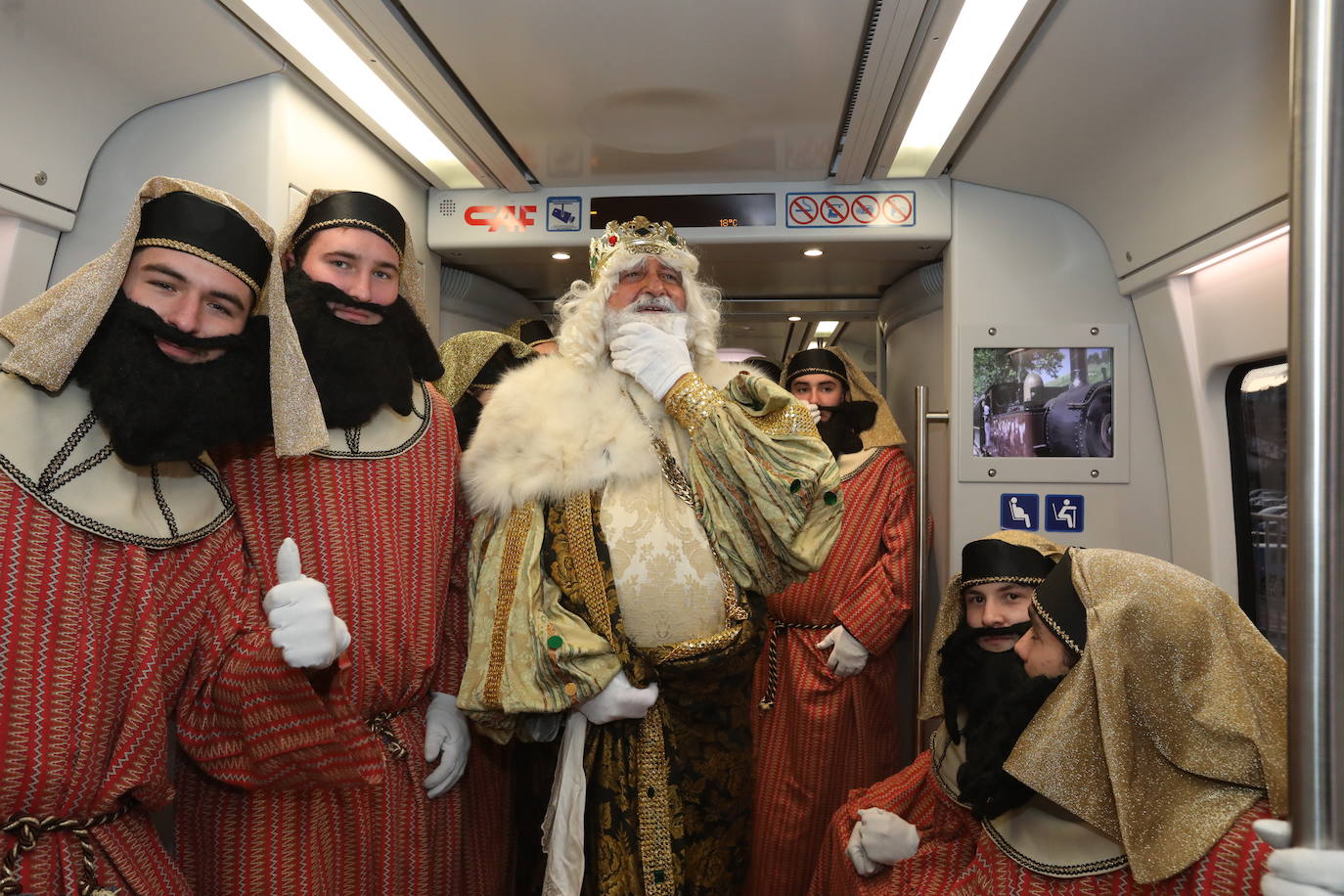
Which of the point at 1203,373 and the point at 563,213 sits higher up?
the point at 563,213

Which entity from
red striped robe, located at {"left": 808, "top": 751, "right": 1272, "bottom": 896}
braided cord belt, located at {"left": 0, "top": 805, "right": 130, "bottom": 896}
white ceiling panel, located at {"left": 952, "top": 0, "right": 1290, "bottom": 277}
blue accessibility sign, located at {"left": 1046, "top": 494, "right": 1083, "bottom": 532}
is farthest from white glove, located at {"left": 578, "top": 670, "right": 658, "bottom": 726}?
blue accessibility sign, located at {"left": 1046, "top": 494, "right": 1083, "bottom": 532}

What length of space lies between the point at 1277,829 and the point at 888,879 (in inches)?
48.1

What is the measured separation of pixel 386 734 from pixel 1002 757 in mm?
1455

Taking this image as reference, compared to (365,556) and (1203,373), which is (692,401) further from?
(1203,373)

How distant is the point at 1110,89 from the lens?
267cm

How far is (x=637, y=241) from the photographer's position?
8.02ft

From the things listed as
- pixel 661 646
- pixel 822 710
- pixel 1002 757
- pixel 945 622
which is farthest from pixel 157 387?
pixel 822 710

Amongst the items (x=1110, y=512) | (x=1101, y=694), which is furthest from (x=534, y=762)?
(x=1110, y=512)

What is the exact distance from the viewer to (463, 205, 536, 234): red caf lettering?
387cm

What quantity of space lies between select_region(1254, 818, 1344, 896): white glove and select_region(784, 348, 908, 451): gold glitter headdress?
2.92 meters

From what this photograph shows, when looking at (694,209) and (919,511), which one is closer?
(919,511)

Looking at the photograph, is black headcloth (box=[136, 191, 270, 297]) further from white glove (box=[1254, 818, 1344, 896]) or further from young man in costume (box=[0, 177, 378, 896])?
white glove (box=[1254, 818, 1344, 896])

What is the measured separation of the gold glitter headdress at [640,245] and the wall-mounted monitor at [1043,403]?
1713mm

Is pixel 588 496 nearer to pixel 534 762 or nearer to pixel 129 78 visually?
pixel 534 762
